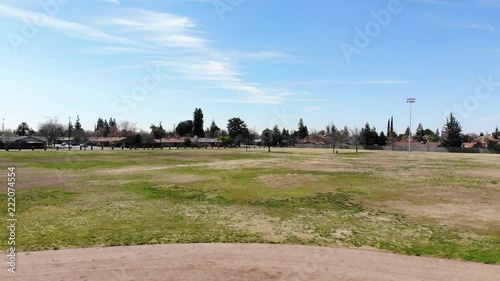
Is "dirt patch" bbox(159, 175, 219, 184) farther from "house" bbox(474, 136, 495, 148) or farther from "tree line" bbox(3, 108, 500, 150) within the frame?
"house" bbox(474, 136, 495, 148)

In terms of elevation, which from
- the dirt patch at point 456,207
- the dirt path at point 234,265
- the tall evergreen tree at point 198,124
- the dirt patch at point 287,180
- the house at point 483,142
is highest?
the tall evergreen tree at point 198,124

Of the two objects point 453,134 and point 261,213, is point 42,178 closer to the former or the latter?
point 261,213

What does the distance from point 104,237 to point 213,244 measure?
4.82m

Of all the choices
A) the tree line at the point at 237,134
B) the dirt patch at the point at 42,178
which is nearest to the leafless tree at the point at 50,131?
the tree line at the point at 237,134

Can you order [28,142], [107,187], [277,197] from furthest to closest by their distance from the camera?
[28,142] → [107,187] → [277,197]

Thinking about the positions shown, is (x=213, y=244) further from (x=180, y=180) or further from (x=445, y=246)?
(x=180, y=180)

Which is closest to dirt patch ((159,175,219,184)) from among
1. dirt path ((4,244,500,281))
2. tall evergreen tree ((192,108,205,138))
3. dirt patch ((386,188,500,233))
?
dirt patch ((386,188,500,233))

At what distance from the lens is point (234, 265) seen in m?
12.6

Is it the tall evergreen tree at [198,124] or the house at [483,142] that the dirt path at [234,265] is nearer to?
the house at [483,142]

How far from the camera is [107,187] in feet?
95.5

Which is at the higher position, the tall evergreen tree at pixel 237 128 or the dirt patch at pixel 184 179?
the tall evergreen tree at pixel 237 128

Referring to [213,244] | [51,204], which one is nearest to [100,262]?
[213,244]

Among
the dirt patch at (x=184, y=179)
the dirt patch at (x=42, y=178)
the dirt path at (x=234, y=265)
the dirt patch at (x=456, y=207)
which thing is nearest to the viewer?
the dirt path at (x=234, y=265)

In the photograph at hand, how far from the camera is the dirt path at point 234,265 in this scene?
11.6 meters
